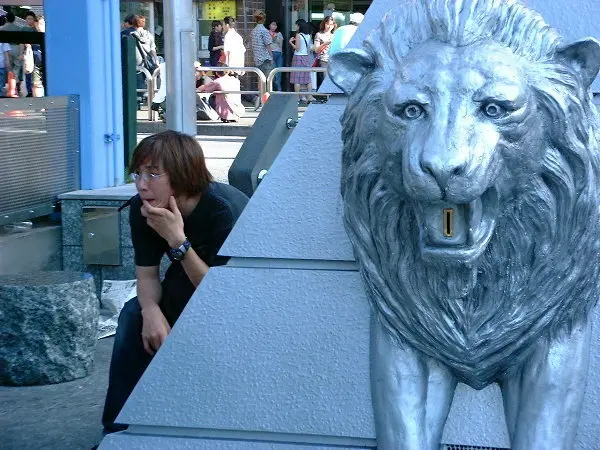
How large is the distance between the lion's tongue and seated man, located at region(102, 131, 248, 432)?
6.71 ft

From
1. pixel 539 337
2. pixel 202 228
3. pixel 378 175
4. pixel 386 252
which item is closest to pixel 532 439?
pixel 539 337

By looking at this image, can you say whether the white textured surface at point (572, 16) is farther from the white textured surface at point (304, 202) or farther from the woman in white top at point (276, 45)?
the woman in white top at point (276, 45)

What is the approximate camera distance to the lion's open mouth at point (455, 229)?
6.86 ft

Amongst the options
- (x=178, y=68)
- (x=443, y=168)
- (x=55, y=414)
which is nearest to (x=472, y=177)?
(x=443, y=168)

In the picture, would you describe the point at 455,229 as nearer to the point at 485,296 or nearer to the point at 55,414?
the point at 485,296

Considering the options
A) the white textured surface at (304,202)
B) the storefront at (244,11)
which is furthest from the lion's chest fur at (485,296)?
the storefront at (244,11)

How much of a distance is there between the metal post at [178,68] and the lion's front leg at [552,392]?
19.8 feet

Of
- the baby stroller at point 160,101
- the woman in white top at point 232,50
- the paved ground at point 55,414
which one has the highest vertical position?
the woman in white top at point 232,50

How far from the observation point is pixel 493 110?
209cm

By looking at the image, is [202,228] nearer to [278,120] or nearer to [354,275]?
[354,275]

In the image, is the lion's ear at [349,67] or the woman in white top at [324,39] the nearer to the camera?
the lion's ear at [349,67]

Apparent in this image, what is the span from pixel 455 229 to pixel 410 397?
452 mm

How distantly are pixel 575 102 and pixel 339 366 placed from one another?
0.94 metres

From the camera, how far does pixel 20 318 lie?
5.99 m
